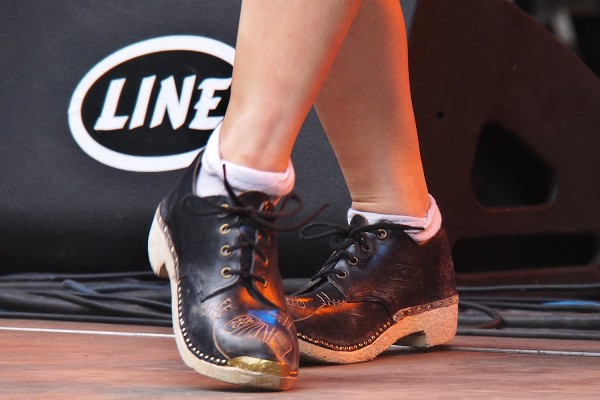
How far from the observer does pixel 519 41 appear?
1.54 m

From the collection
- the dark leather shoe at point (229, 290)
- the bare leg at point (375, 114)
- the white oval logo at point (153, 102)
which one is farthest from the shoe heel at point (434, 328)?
the white oval logo at point (153, 102)

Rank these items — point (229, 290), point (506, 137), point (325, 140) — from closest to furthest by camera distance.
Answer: point (229, 290)
point (325, 140)
point (506, 137)

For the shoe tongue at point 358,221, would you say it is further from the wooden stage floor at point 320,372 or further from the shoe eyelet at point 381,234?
the wooden stage floor at point 320,372

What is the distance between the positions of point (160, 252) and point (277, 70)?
0.19 metres

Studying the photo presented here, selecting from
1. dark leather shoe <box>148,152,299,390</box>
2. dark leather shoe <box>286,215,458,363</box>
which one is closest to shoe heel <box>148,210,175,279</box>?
dark leather shoe <box>148,152,299,390</box>

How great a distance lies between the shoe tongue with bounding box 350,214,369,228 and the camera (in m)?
0.92

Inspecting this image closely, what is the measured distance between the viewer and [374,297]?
2.91 feet

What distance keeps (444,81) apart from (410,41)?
0.33ft

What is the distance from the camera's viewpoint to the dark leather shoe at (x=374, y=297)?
0.83 metres

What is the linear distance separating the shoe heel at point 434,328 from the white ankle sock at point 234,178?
26 centimetres

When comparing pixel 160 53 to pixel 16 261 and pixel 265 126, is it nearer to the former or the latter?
pixel 16 261

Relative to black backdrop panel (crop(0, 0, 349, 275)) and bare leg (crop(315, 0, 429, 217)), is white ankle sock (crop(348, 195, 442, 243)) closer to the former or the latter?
bare leg (crop(315, 0, 429, 217))

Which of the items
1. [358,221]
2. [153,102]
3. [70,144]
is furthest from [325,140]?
[358,221]

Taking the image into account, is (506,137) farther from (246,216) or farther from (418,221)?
(246,216)
